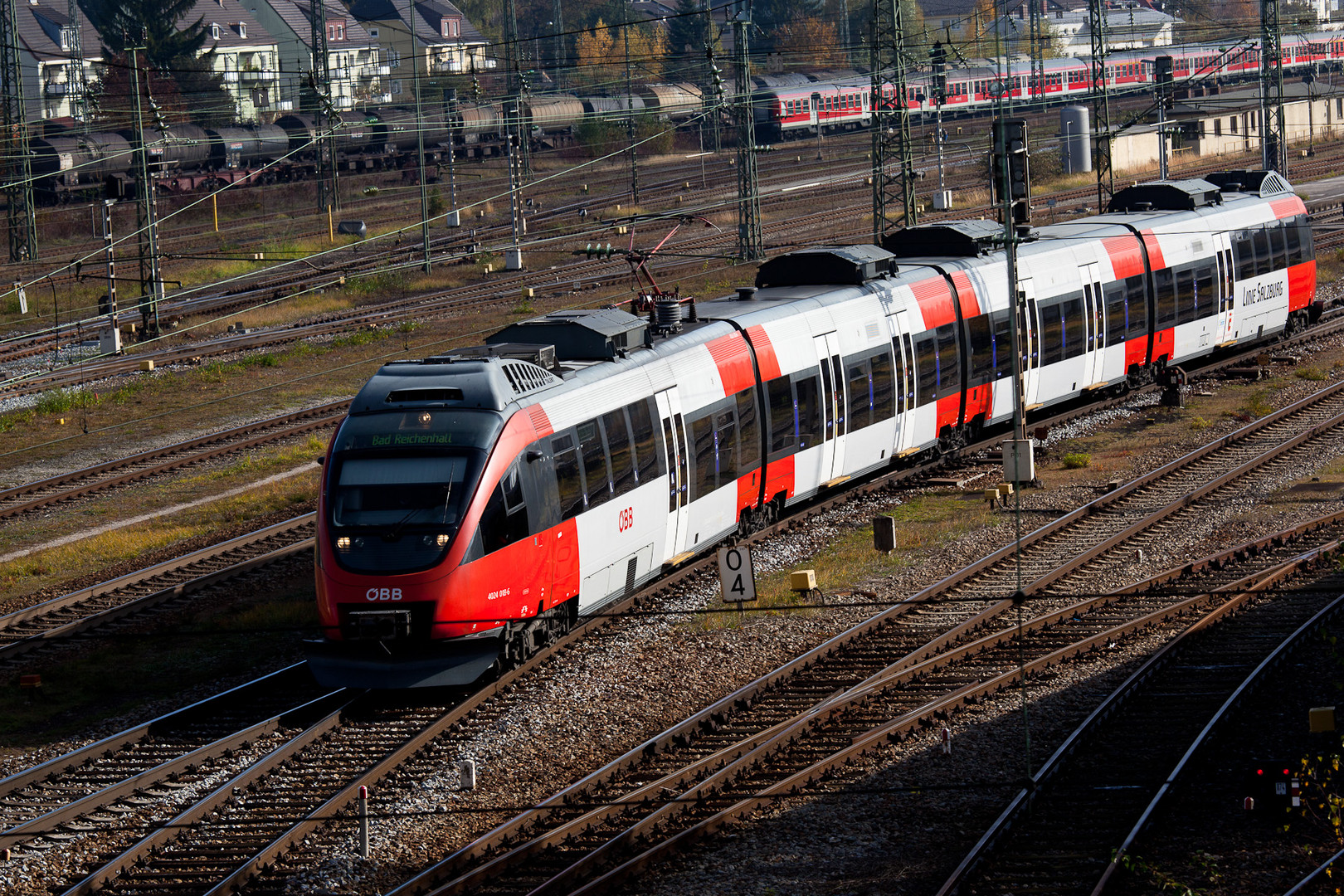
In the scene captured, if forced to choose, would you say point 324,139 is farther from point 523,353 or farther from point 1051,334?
point 523,353

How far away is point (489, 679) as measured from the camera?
56.8 ft

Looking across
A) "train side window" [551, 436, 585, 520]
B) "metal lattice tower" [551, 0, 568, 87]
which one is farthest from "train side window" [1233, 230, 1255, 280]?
"metal lattice tower" [551, 0, 568, 87]

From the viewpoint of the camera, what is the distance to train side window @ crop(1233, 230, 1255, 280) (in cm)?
3453

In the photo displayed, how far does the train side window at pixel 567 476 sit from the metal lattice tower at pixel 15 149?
45.8 m

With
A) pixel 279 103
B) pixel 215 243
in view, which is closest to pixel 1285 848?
pixel 215 243

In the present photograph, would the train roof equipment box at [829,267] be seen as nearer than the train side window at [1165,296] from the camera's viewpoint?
Yes

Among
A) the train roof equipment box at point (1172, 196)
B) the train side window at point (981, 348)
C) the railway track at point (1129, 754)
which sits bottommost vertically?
the railway track at point (1129, 754)

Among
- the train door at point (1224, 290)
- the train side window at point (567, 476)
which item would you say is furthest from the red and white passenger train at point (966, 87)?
the train side window at point (567, 476)

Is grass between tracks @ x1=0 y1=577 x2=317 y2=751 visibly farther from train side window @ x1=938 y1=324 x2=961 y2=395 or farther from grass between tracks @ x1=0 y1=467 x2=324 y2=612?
train side window @ x1=938 y1=324 x2=961 y2=395

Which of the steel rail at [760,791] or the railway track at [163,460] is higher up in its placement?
the railway track at [163,460]

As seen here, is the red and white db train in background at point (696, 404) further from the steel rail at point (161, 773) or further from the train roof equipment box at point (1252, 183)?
the train roof equipment box at point (1252, 183)

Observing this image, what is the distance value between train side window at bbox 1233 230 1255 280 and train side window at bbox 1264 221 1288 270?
103 centimetres

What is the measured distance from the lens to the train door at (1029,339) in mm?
28328

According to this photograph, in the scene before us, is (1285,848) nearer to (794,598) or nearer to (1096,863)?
(1096,863)
